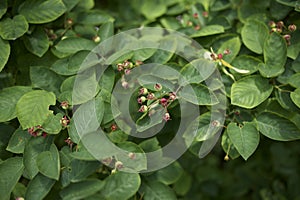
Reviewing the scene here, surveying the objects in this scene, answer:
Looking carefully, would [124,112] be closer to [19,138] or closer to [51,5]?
[19,138]

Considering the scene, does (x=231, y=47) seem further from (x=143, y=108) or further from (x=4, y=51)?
(x=4, y=51)

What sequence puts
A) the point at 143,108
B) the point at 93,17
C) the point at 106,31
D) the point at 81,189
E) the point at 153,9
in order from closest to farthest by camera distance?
the point at 81,189, the point at 143,108, the point at 106,31, the point at 93,17, the point at 153,9

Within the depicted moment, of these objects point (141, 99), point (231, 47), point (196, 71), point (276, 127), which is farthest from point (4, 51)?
point (276, 127)

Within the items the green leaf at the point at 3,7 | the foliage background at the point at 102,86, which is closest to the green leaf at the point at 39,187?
the foliage background at the point at 102,86

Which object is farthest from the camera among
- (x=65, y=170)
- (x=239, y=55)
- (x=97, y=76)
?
(x=239, y=55)

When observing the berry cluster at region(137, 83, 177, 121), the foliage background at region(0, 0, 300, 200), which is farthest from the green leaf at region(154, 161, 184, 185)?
the berry cluster at region(137, 83, 177, 121)

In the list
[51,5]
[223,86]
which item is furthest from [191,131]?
[51,5]

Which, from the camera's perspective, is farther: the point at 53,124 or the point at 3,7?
the point at 3,7
